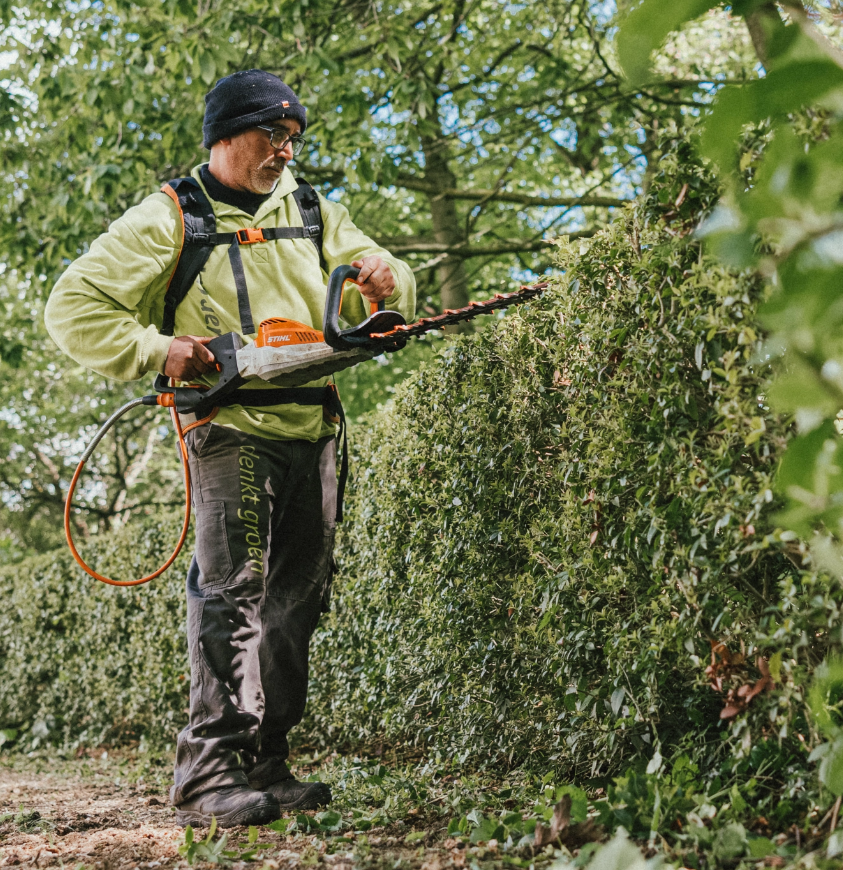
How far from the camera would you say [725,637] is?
2264 millimetres

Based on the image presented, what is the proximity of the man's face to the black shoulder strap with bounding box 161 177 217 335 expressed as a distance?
165 mm

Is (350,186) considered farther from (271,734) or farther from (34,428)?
(34,428)

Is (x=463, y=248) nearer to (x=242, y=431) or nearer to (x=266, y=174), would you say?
(x=266, y=174)

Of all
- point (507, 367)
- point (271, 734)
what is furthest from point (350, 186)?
point (271, 734)

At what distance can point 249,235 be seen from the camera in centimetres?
331

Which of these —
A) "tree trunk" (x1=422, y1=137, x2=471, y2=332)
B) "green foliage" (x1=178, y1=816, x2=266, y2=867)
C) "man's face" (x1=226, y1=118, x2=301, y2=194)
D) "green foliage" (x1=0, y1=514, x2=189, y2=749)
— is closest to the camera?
"green foliage" (x1=178, y1=816, x2=266, y2=867)

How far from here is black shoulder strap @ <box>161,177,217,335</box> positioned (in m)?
3.25

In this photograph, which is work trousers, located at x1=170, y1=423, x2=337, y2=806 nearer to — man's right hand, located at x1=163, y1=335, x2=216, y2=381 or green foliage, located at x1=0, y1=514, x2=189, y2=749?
man's right hand, located at x1=163, y1=335, x2=216, y2=381

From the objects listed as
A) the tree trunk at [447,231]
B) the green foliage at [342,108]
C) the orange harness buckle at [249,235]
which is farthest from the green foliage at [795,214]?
the tree trunk at [447,231]

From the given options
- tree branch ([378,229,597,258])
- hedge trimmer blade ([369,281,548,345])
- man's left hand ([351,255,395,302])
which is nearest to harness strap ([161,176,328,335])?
man's left hand ([351,255,395,302])

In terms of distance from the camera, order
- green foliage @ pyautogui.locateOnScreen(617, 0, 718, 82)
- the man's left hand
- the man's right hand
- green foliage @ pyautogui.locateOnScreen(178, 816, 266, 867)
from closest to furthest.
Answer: green foliage @ pyautogui.locateOnScreen(617, 0, 718, 82)
green foliage @ pyautogui.locateOnScreen(178, 816, 266, 867)
the man's right hand
the man's left hand

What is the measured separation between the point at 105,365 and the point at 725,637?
2188 mm

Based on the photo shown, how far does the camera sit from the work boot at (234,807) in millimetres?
2865

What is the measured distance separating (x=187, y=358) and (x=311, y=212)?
0.91 metres
